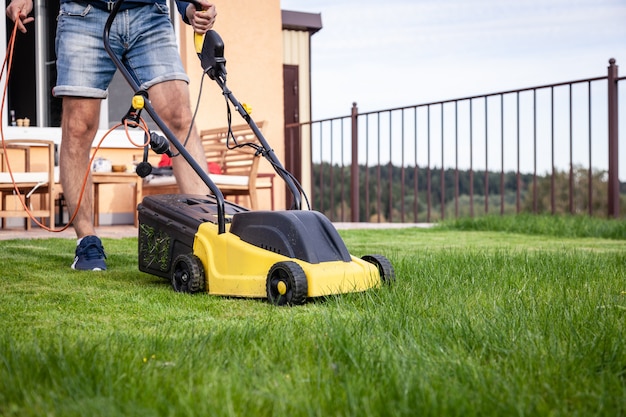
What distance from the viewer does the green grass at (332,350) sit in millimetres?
941

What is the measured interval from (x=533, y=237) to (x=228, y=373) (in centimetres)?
392

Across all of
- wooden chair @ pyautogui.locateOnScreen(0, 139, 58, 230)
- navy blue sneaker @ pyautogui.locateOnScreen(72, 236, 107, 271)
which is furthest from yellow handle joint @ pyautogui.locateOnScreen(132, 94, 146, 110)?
wooden chair @ pyautogui.locateOnScreen(0, 139, 58, 230)

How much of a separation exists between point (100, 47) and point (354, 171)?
4.88m

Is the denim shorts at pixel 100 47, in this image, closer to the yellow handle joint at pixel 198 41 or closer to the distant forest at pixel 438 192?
the yellow handle joint at pixel 198 41

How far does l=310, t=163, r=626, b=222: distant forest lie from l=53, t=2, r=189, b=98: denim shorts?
3.81m

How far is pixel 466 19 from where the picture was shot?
46.4 feet

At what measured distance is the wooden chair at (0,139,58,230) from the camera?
16.8 ft

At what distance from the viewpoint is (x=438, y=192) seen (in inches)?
666

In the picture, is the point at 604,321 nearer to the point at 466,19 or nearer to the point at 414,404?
the point at 414,404

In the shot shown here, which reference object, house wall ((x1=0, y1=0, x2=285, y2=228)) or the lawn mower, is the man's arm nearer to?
the lawn mower

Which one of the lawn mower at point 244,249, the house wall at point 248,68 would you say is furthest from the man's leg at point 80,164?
the house wall at point 248,68

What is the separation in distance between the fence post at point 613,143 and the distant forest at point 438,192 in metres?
0.11

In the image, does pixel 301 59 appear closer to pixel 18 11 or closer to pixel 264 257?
pixel 18 11

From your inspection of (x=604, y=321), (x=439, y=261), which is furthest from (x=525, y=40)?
(x=604, y=321)
